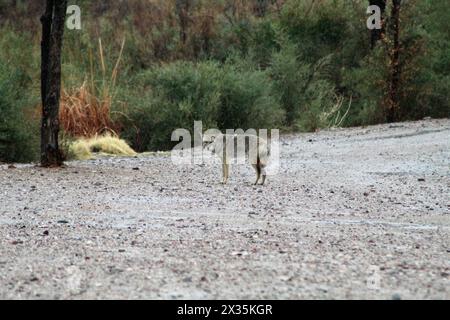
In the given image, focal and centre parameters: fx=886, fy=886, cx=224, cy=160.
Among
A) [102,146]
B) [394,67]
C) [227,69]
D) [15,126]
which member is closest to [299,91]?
[394,67]

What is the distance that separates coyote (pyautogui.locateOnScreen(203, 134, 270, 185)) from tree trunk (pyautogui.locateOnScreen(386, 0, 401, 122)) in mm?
9793

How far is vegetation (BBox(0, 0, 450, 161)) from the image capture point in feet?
58.5

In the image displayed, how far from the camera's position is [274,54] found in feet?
72.1

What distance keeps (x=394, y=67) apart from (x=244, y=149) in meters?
10.2

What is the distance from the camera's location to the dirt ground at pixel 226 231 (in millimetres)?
5715

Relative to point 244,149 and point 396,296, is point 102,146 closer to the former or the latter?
point 244,149

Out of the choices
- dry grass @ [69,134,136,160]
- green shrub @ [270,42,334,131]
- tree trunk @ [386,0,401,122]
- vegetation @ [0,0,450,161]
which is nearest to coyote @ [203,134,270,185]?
dry grass @ [69,134,136,160]

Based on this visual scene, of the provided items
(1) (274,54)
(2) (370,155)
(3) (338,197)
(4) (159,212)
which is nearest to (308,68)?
(1) (274,54)

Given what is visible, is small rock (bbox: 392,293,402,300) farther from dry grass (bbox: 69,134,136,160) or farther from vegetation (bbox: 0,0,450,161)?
dry grass (bbox: 69,134,136,160)

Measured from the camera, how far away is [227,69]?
19.6 meters

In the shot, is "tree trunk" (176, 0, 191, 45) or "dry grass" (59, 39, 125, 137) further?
"tree trunk" (176, 0, 191, 45)

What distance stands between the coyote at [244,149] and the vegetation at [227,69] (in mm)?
5087

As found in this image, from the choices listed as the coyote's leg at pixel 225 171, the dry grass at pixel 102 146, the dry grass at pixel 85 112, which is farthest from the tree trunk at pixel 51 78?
the dry grass at pixel 85 112

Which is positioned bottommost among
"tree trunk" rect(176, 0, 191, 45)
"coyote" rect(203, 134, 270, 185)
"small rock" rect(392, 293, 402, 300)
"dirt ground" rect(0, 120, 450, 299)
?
"dirt ground" rect(0, 120, 450, 299)
